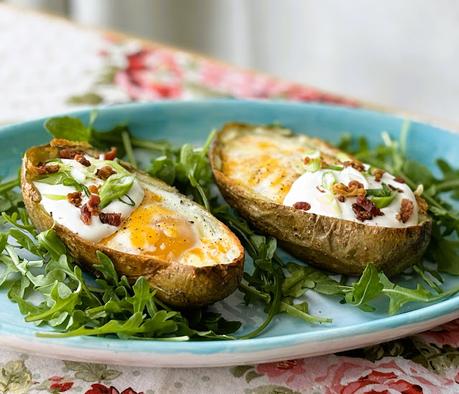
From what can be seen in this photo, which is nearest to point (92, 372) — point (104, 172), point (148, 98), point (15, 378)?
point (15, 378)

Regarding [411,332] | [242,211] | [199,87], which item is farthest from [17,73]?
[411,332]

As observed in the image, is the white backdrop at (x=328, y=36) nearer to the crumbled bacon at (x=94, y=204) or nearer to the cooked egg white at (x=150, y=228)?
the cooked egg white at (x=150, y=228)

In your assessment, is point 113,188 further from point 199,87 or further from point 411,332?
point 199,87

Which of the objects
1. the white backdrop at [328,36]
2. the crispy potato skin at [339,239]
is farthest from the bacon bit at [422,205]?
the white backdrop at [328,36]

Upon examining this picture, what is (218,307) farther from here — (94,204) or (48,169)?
(48,169)

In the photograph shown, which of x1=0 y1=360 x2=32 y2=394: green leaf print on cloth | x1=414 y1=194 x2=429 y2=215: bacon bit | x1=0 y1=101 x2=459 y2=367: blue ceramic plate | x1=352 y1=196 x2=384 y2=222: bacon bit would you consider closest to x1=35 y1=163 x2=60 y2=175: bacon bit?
x1=0 y1=101 x2=459 y2=367: blue ceramic plate
